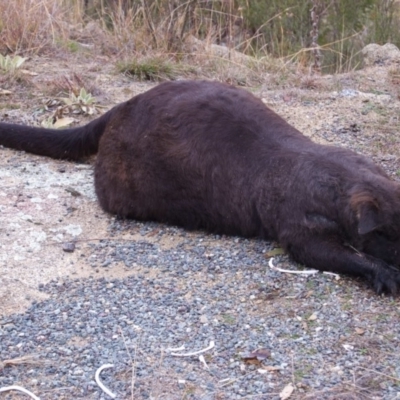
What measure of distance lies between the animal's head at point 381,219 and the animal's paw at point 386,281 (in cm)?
14

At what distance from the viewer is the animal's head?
164 inches

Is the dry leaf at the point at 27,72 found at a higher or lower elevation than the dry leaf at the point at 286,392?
higher

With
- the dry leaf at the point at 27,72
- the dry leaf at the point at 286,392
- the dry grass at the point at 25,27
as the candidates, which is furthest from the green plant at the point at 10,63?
the dry leaf at the point at 286,392

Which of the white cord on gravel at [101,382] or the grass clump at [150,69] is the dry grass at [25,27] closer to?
the grass clump at [150,69]

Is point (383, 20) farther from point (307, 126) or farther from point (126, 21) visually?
point (307, 126)

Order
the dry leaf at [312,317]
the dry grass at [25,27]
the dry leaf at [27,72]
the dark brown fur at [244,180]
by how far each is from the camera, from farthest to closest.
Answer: the dry grass at [25,27] < the dry leaf at [27,72] < the dark brown fur at [244,180] < the dry leaf at [312,317]

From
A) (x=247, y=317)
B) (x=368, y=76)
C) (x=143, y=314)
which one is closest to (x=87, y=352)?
(x=143, y=314)

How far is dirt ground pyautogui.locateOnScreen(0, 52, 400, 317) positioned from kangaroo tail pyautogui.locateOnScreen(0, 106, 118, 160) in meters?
0.07

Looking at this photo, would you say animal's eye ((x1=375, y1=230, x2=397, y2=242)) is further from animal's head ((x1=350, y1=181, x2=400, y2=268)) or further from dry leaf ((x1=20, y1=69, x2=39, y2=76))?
dry leaf ((x1=20, y1=69, x2=39, y2=76))

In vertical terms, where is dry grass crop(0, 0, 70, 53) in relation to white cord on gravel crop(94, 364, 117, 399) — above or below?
above

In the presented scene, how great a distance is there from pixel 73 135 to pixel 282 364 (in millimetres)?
2807

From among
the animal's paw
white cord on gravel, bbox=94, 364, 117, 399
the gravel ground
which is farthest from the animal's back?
white cord on gravel, bbox=94, 364, 117, 399

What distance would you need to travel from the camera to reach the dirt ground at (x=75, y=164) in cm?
451

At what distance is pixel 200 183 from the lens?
484 centimetres
